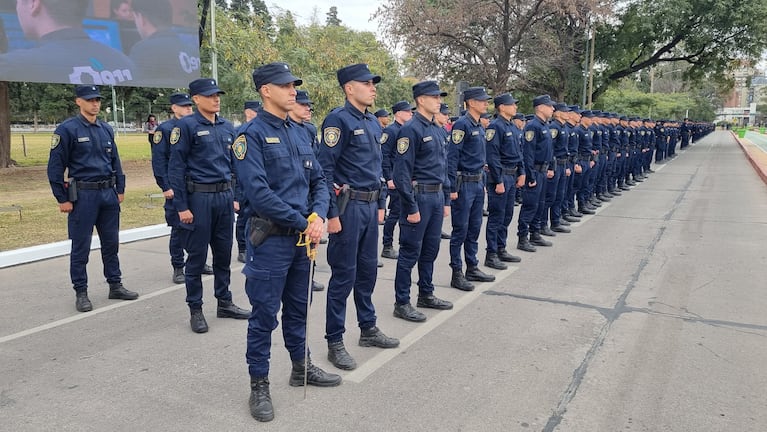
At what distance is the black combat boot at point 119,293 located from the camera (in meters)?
5.52

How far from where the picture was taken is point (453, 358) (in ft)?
13.4

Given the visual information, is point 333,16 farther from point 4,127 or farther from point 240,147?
point 240,147

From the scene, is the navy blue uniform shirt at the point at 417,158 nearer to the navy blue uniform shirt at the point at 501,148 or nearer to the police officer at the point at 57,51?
the navy blue uniform shirt at the point at 501,148

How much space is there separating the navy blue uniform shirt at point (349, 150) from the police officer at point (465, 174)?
6.23ft

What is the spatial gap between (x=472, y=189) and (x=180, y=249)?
3.25 metres

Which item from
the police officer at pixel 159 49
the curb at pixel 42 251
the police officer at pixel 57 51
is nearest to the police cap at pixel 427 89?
the curb at pixel 42 251

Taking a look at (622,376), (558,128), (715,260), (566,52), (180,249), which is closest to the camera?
(622,376)

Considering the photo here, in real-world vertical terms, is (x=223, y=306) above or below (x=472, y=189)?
below

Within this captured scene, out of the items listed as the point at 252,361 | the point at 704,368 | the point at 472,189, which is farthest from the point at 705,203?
the point at 252,361

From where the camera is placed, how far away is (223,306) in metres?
5.03

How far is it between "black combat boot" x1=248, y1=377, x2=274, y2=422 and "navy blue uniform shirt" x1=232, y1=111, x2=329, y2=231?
0.95m

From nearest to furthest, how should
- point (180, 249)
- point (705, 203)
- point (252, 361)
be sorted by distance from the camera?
point (252, 361) → point (180, 249) → point (705, 203)

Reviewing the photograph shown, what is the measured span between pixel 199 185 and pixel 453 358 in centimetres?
252

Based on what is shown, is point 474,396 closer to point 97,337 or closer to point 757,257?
point 97,337
